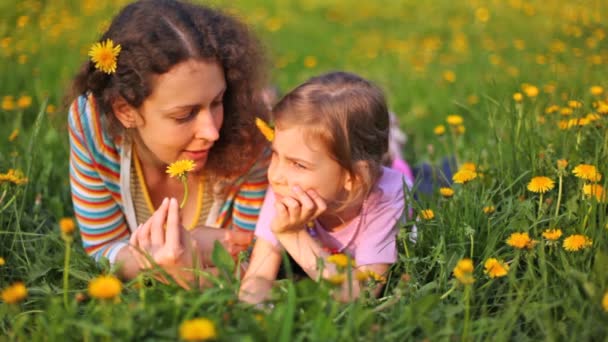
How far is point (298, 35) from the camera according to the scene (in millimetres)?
5574

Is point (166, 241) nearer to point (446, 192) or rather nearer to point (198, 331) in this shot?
point (198, 331)

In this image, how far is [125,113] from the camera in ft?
6.66

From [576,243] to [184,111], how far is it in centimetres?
118

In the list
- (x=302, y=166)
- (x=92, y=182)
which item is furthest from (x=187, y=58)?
(x=92, y=182)

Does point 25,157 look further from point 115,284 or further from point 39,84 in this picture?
point 115,284

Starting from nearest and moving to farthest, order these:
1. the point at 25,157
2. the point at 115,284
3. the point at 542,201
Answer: the point at 115,284 < the point at 542,201 < the point at 25,157

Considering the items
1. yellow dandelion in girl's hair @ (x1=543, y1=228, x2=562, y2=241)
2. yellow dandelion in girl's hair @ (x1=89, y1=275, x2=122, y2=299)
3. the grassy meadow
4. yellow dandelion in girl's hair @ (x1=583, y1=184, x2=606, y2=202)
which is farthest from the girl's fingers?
yellow dandelion in girl's hair @ (x1=583, y1=184, x2=606, y2=202)

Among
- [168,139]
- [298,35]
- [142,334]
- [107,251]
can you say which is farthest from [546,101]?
[298,35]

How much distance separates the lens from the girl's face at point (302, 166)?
5.88 feet

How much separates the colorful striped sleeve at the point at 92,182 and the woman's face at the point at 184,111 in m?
0.21

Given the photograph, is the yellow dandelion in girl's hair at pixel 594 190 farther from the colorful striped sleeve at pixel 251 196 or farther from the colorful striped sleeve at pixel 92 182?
the colorful striped sleeve at pixel 92 182

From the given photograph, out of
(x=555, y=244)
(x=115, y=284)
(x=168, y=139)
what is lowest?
(x=555, y=244)

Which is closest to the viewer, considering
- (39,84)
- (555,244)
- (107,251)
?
(555,244)

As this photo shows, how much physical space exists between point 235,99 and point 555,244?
1127 millimetres
